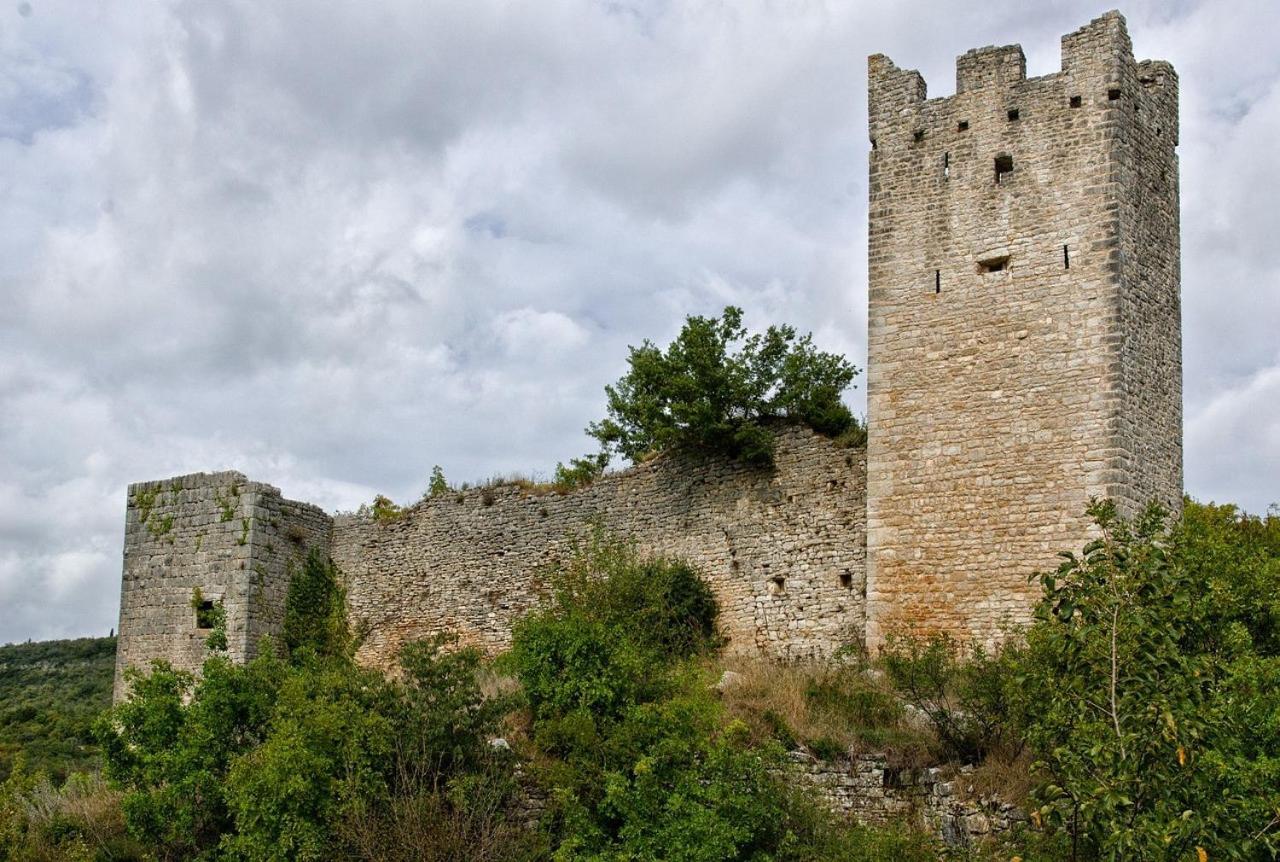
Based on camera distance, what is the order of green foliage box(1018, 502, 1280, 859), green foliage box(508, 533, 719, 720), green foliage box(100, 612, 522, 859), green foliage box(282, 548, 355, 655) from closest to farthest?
green foliage box(1018, 502, 1280, 859) → green foliage box(100, 612, 522, 859) → green foliage box(508, 533, 719, 720) → green foliage box(282, 548, 355, 655)

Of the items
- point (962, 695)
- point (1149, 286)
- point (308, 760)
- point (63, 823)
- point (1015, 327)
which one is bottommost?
point (63, 823)

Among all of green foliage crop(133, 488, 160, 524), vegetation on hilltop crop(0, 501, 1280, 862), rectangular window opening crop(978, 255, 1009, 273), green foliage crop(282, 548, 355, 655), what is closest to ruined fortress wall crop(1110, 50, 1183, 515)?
vegetation on hilltop crop(0, 501, 1280, 862)

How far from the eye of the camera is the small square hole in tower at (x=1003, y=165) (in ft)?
58.1

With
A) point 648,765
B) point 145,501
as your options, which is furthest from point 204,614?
point 648,765

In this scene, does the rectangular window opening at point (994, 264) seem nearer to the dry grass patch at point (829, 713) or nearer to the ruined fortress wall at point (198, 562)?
the dry grass patch at point (829, 713)

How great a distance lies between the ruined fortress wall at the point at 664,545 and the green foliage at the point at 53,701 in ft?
17.8

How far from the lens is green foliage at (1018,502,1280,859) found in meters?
9.11

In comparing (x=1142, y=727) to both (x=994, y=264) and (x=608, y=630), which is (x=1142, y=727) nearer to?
(x=608, y=630)

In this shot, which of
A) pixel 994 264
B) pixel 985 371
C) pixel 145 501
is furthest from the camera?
pixel 145 501

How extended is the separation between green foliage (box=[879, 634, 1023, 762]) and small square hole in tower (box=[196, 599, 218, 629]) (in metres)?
11.5

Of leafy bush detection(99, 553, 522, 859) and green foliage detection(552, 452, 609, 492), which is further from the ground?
green foliage detection(552, 452, 609, 492)

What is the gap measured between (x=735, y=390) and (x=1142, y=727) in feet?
37.2

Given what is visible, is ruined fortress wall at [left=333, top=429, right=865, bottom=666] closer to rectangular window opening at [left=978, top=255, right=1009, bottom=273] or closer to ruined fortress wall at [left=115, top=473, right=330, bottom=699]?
ruined fortress wall at [left=115, top=473, right=330, bottom=699]

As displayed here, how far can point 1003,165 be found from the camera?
1780 centimetres
